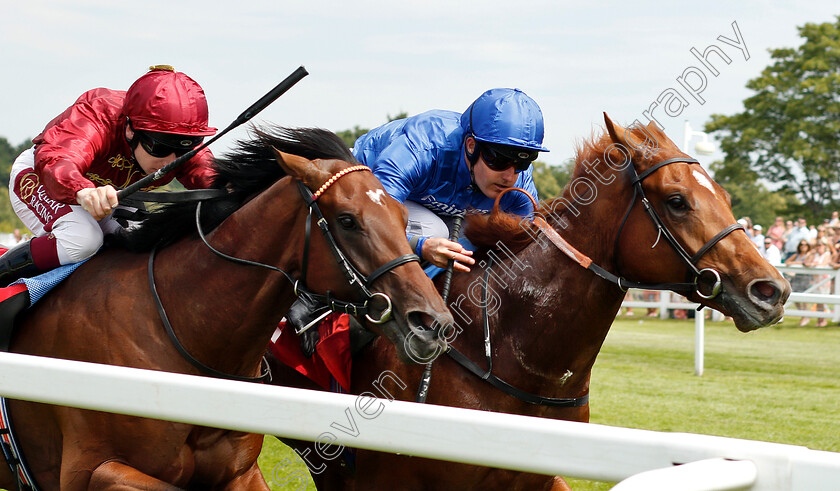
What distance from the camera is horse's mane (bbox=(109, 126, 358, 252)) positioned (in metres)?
2.89

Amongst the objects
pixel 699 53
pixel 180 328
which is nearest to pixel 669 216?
pixel 699 53

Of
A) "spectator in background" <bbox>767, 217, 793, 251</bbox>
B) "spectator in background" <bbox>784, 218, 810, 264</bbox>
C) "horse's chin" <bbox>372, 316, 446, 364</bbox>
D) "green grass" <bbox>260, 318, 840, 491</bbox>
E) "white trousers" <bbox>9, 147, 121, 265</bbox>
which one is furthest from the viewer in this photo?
"spectator in background" <bbox>767, 217, 793, 251</bbox>

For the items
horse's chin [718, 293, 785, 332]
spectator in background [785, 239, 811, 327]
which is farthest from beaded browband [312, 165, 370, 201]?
spectator in background [785, 239, 811, 327]

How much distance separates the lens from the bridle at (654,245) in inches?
110

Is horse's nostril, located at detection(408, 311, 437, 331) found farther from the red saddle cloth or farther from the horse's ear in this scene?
the horse's ear

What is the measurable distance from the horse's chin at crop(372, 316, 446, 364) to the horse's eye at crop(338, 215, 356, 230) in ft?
1.03

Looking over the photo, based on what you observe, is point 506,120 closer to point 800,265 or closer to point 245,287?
point 245,287

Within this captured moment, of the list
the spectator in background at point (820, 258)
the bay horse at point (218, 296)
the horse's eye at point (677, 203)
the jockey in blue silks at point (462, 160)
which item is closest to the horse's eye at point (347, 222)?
the bay horse at point (218, 296)

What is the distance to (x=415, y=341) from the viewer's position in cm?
247

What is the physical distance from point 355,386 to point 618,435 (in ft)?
6.22

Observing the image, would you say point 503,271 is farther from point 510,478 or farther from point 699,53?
point 699,53

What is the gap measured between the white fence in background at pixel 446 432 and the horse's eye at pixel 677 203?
1638 millimetres

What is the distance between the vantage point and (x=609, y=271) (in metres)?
2.99

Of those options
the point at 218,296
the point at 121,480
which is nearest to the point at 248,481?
the point at 121,480
